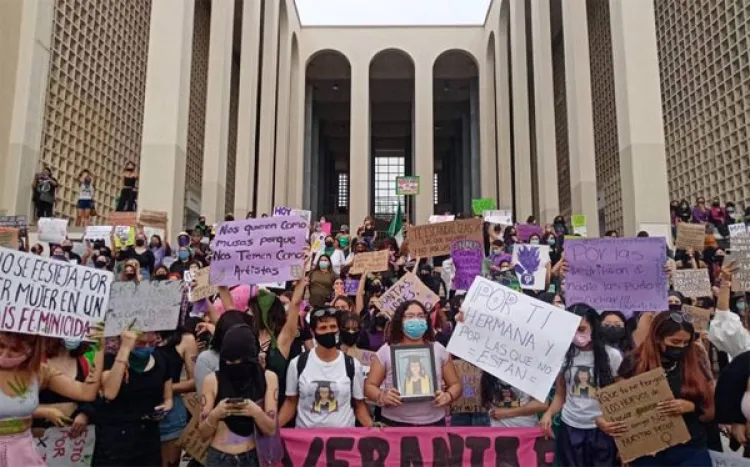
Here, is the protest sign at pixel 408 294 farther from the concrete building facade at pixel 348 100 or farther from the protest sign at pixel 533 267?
the concrete building facade at pixel 348 100

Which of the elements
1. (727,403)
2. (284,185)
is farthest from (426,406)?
(284,185)

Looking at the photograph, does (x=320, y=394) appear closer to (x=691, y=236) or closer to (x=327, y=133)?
(x=691, y=236)

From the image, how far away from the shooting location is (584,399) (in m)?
4.19

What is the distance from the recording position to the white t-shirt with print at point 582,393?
416 centimetres

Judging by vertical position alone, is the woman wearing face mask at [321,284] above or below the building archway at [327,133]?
below

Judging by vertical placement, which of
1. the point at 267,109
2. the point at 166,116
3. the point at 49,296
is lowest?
the point at 49,296

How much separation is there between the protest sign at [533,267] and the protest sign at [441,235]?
3.91 ft

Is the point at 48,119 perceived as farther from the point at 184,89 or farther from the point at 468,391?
the point at 468,391

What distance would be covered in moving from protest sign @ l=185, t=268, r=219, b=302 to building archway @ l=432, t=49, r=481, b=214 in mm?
23206

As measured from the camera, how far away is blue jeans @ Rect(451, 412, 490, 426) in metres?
4.99

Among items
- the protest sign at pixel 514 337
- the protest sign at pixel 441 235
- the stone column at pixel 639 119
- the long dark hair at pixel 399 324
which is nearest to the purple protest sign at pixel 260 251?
the long dark hair at pixel 399 324

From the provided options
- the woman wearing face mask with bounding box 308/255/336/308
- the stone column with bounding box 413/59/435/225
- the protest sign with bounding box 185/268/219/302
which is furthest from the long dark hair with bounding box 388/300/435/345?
the stone column with bounding box 413/59/435/225

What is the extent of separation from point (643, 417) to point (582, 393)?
0.55 metres

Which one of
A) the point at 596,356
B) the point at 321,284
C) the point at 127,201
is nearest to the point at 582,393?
the point at 596,356
